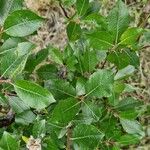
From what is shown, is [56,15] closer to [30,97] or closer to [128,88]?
[128,88]

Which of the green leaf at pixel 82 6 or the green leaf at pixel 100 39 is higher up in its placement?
the green leaf at pixel 82 6

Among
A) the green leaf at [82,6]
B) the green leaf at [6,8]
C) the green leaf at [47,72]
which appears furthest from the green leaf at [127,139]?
the green leaf at [6,8]

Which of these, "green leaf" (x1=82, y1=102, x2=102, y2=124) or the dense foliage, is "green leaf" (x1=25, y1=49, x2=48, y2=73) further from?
"green leaf" (x1=82, y1=102, x2=102, y2=124)

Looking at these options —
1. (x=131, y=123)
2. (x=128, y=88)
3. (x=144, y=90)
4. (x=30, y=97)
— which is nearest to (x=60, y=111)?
(x=30, y=97)

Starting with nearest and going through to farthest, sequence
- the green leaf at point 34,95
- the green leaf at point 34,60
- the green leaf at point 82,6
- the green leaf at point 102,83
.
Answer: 1. the green leaf at point 34,95
2. the green leaf at point 102,83
3. the green leaf at point 82,6
4. the green leaf at point 34,60

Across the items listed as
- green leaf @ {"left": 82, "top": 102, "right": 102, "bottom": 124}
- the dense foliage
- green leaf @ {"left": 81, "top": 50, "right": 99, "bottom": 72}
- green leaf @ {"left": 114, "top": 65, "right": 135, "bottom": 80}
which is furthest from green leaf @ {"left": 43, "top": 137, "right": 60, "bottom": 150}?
green leaf @ {"left": 114, "top": 65, "right": 135, "bottom": 80}

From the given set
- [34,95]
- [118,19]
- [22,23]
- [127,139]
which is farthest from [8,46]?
[127,139]

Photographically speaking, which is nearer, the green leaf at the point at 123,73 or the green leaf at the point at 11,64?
the green leaf at the point at 11,64

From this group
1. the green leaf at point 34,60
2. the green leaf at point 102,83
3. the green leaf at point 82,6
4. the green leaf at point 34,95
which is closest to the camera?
the green leaf at point 34,95

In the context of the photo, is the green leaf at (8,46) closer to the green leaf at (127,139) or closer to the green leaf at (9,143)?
the green leaf at (9,143)
